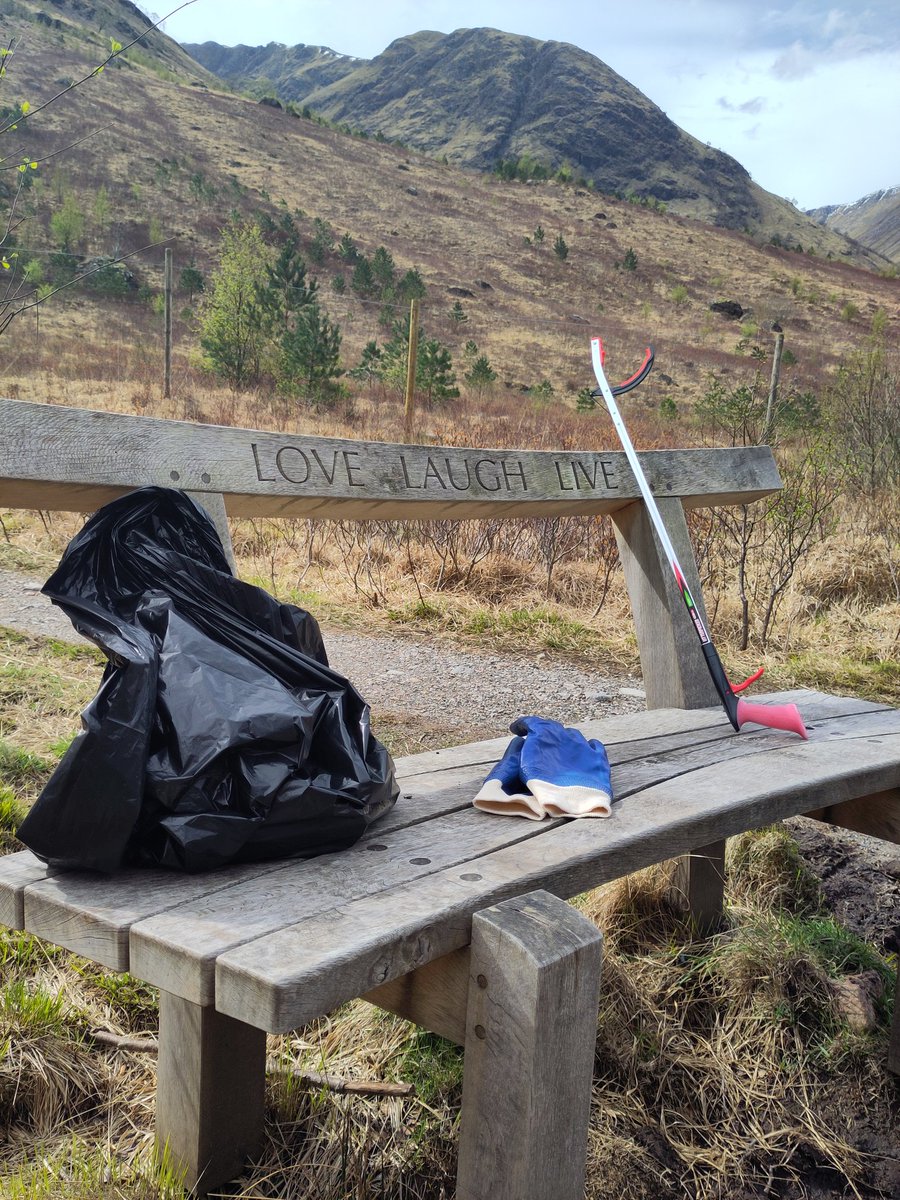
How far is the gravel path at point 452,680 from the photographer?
4285 millimetres

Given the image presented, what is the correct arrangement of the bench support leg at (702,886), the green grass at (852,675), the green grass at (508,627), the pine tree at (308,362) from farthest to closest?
the pine tree at (308,362)
the green grass at (508,627)
the green grass at (852,675)
the bench support leg at (702,886)

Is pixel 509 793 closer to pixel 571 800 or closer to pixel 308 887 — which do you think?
pixel 571 800

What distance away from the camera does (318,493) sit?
2100 mm

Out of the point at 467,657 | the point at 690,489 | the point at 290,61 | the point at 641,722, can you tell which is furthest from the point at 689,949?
the point at 290,61

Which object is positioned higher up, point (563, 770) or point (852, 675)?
point (563, 770)

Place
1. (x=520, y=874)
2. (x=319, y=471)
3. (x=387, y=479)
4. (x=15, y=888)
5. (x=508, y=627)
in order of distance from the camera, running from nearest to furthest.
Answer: (x=15, y=888)
(x=520, y=874)
(x=319, y=471)
(x=387, y=479)
(x=508, y=627)

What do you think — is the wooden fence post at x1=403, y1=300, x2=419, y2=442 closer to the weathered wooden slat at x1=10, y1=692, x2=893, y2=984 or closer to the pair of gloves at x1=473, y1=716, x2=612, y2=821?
the pair of gloves at x1=473, y1=716, x2=612, y2=821

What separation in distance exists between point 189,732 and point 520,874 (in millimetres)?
492

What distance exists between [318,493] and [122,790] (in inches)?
37.9

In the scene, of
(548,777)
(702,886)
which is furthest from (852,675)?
(548,777)

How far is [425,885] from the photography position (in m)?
1.32

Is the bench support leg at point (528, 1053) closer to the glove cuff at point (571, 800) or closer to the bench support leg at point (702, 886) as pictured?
the glove cuff at point (571, 800)

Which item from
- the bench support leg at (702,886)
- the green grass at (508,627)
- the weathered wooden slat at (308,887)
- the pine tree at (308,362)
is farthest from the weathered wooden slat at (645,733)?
the pine tree at (308,362)

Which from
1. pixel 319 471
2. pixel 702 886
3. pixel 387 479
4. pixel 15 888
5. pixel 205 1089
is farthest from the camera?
pixel 702 886
